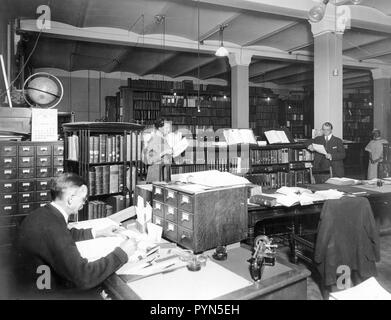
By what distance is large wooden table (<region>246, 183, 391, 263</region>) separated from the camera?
267cm

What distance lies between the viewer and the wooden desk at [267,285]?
4.27 ft

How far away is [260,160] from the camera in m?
5.95

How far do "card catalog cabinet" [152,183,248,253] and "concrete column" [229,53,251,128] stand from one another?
641 centimetres

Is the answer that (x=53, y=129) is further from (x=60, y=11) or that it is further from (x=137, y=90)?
(x=137, y=90)

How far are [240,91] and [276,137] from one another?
2692 millimetres

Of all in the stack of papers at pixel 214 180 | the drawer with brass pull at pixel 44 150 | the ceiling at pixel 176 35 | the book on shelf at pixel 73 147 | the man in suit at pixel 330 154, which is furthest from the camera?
the ceiling at pixel 176 35

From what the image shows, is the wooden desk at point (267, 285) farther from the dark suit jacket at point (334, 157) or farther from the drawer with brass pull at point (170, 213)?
the dark suit jacket at point (334, 157)

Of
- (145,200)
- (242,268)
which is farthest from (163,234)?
(242,268)

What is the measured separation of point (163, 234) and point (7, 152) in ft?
10.3

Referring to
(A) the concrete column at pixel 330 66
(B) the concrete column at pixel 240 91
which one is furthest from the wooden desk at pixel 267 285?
(B) the concrete column at pixel 240 91

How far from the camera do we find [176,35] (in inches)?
292

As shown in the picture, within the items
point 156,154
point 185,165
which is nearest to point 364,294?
point 156,154

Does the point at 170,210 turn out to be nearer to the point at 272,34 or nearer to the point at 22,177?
the point at 22,177

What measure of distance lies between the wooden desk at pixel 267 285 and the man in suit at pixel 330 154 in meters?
4.21
